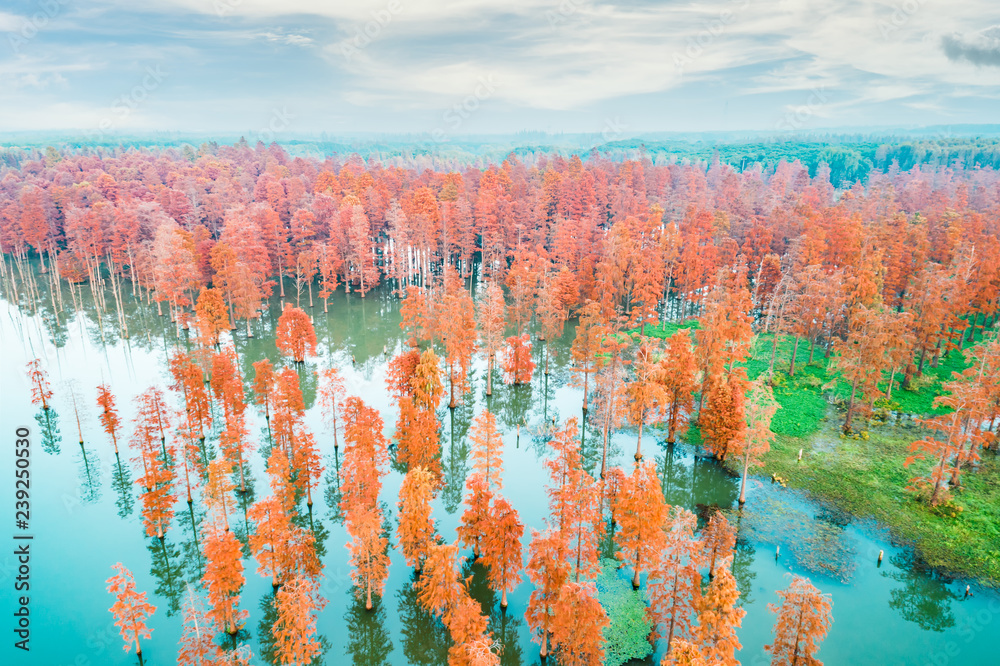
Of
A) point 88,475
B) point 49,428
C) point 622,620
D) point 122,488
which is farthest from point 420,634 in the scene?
point 49,428

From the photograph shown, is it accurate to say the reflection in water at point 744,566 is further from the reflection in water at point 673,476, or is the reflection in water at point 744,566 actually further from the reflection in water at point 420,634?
the reflection in water at point 420,634

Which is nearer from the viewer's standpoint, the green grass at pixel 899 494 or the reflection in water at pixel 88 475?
the green grass at pixel 899 494

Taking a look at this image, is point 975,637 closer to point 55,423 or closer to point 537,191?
point 55,423

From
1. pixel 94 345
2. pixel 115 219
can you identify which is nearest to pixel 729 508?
pixel 94 345

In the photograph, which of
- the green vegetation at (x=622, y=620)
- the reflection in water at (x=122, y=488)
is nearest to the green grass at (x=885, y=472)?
the green vegetation at (x=622, y=620)

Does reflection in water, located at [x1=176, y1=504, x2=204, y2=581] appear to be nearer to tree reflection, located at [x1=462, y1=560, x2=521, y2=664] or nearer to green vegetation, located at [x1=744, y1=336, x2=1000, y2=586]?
tree reflection, located at [x1=462, y1=560, x2=521, y2=664]
